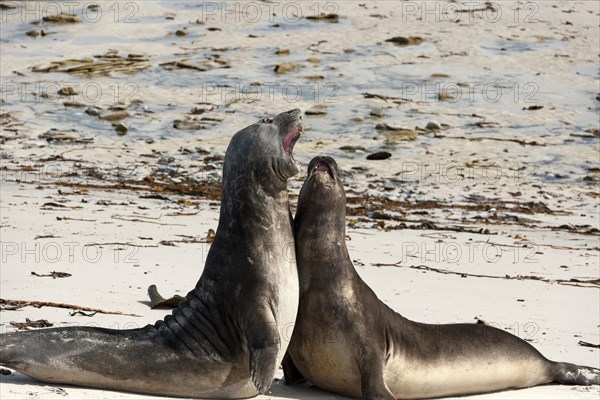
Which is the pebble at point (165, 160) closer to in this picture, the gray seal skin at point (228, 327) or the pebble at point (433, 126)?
the pebble at point (433, 126)

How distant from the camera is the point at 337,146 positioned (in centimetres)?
1472

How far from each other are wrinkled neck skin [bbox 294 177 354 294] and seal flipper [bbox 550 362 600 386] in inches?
52.7

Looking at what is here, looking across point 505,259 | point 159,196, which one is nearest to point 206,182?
point 159,196

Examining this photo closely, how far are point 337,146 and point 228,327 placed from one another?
372 inches

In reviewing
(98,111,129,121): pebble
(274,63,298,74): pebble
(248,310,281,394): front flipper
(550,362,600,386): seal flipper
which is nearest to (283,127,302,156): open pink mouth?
(248,310,281,394): front flipper

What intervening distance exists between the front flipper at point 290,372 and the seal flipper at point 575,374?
4.58 ft

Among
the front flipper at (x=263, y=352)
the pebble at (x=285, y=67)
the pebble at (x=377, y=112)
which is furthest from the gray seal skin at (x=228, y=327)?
the pebble at (x=285, y=67)

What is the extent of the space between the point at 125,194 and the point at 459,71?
24.7ft

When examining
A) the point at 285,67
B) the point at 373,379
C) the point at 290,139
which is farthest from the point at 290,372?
the point at 285,67

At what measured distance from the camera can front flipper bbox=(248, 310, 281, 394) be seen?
514cm

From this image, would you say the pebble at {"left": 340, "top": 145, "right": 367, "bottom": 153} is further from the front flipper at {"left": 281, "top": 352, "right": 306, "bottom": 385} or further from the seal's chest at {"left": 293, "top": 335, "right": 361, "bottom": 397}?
the seal's chest at {"left": 293, "top": 335, "right": 361, "bottom": 397}

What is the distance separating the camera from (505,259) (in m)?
9.43

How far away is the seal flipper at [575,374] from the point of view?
6.15 meters

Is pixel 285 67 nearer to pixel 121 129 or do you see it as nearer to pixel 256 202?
pixel 121 129
